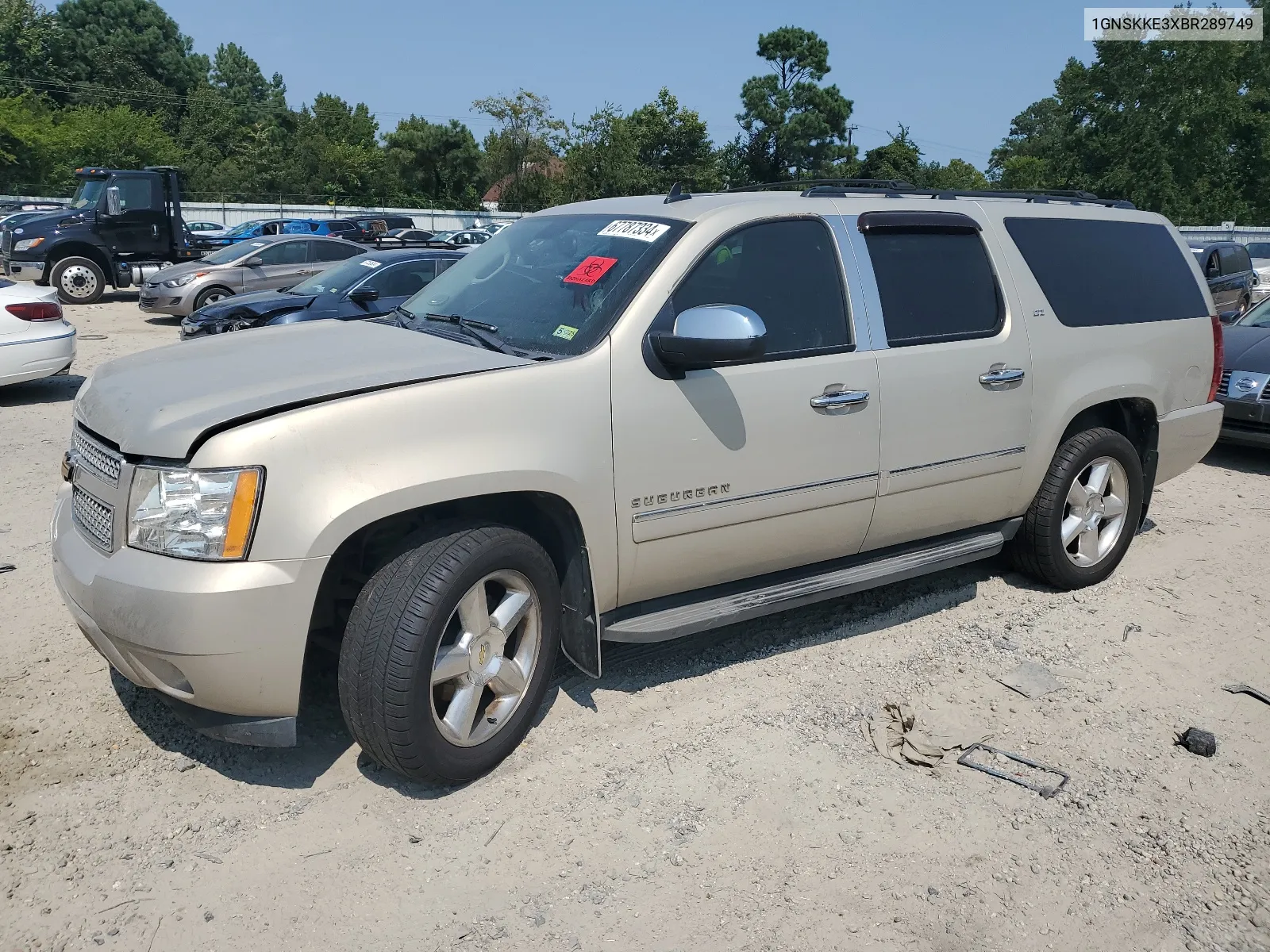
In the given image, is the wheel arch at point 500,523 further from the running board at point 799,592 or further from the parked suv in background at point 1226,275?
the parked suv in background at point 1226,275

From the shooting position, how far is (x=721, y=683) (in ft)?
13.8

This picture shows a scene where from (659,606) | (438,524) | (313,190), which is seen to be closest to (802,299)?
(659,606)

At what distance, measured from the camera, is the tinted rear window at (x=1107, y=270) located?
4.96 metres

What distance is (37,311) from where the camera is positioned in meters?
9.28

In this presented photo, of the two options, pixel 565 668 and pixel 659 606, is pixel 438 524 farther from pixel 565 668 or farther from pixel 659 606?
pixel 565 668

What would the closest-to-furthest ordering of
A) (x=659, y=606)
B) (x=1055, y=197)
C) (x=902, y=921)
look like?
1. (x=902, y=921)
2. (x=659, y=606)
3. (x=1055, y=197)

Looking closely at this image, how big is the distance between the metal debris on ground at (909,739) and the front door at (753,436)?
711mm

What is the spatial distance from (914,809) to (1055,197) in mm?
3630

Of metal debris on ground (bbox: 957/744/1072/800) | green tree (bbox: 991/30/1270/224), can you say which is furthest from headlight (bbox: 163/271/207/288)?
green tree (bbox: 991/30/1270/224)

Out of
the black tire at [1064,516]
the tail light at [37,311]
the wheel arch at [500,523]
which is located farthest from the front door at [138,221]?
the black tire at [1064,516]

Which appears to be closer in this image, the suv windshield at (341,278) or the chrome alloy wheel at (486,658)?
the chrome alloy wheel at (486,658)

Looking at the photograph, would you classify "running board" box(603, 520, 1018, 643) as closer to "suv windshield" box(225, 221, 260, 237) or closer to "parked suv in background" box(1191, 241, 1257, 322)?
"parked suv in background" box(1191, 241, 1257, 322)

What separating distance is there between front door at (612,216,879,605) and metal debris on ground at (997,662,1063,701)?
0.87m

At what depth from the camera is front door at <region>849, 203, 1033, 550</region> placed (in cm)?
430
